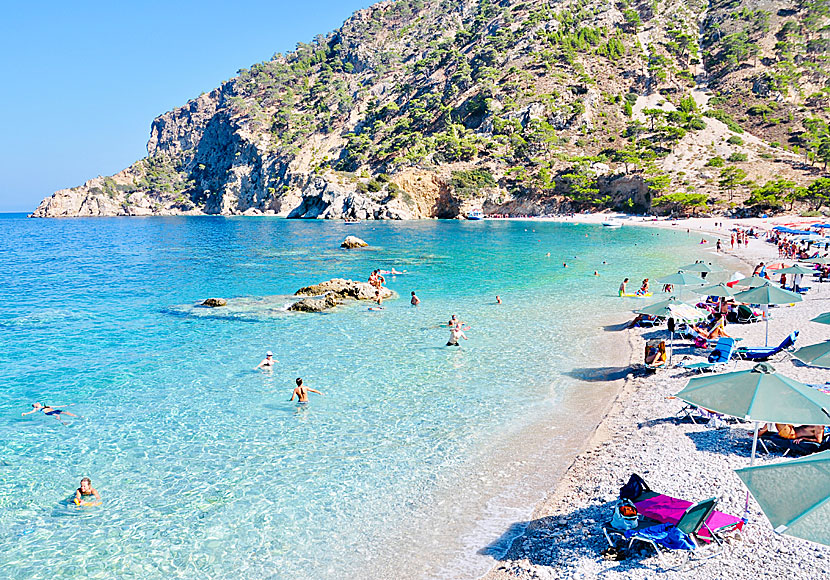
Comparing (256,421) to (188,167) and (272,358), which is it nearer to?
(272,358)

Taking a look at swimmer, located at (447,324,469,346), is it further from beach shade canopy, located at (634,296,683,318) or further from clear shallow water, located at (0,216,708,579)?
beach shade canopy, located at (634,296,683,318)

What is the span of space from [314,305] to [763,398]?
68.8 ft

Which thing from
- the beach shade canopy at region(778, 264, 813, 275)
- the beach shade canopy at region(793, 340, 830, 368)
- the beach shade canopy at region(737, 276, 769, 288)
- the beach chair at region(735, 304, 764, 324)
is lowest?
the beach chair at region(735, 304, 764, 324)

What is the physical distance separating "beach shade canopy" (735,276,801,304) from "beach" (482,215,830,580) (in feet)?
5.45

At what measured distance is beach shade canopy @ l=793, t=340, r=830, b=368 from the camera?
9695 millimetres

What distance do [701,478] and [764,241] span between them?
51090 mm

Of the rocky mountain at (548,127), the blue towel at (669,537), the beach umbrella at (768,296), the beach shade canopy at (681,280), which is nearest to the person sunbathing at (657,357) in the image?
the beach umbrella at (768,296)

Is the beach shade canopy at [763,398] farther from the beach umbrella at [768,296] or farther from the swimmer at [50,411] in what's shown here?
the swimmer at [50,411]

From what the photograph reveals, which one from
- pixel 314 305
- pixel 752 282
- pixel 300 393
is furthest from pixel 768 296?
pixel 314 305

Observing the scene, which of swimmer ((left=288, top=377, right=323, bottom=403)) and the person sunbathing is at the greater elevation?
the person sunbathing

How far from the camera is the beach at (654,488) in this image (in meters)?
6.45

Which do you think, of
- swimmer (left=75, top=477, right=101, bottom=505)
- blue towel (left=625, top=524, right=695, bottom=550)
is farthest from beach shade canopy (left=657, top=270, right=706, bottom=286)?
swimmer (left=75, top=477, right=101, bottom=505)

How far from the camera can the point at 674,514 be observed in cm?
700

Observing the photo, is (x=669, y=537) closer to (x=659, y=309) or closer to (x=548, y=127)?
(x=659, y=309)
